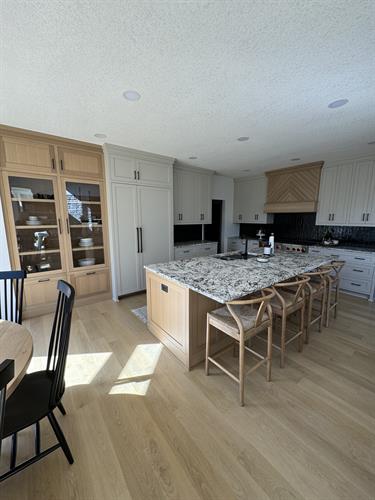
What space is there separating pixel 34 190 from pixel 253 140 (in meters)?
3.31

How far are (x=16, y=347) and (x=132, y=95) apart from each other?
84.7 inches

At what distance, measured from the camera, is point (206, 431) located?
1.46 metres

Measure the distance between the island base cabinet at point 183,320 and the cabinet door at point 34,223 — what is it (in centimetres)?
188

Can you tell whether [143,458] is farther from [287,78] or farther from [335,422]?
[287,78]

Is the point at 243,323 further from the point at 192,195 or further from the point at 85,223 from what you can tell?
the point at 192,195

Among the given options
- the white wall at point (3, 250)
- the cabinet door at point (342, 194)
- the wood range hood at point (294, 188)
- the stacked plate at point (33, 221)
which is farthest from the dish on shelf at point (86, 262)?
the cabinet door at point (342, 194)

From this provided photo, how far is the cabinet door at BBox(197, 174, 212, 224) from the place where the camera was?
4961 millimetres

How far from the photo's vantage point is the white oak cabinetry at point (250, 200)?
5.43 meters

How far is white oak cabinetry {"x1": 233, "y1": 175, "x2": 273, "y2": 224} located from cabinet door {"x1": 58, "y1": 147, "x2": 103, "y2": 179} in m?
3.85

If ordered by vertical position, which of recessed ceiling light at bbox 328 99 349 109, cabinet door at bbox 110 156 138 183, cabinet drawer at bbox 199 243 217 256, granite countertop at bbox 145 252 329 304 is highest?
recessed ceiling light at bbox 328 99 349 109

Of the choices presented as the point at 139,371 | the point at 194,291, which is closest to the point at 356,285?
the point at 194,291

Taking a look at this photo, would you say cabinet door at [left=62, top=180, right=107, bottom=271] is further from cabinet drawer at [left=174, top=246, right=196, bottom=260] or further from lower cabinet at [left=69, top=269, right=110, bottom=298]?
cabinet drawer at [left=174, top=246, right=196, bottom=260]

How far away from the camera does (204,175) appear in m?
4.97

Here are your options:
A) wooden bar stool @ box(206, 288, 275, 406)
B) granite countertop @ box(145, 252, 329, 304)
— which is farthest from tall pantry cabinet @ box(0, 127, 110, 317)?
wooden bar stool @ box(206, 288, 275, 406)
